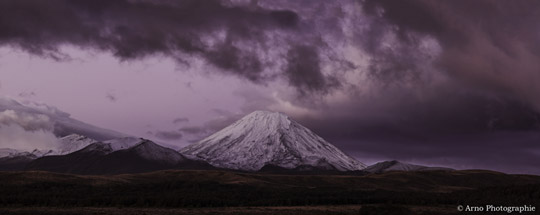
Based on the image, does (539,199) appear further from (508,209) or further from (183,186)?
(183,186)

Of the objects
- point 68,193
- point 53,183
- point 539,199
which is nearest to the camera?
point 539,199

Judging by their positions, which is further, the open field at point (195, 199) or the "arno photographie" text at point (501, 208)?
the open field at point (195, 199)

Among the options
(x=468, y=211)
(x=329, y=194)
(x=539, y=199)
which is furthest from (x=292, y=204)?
(x=539, y=199)

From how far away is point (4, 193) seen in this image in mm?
99250

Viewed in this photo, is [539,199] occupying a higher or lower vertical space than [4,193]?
higher

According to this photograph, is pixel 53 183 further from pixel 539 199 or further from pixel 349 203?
pixel 539 199

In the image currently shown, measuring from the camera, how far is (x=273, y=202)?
9519cm

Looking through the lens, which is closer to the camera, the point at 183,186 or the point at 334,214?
the point at 334,214

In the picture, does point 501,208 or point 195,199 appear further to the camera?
point 195,199

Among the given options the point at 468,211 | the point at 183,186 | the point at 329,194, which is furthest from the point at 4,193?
the point at 468,211

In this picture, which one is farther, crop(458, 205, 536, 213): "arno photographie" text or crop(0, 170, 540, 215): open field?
crop(0, 170, 540, 215): open field

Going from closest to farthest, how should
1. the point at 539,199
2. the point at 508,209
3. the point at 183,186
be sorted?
1. the point at 508,209
2. the point at 539,199
3. the point at 183,186

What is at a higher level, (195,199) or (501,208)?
(501,208)

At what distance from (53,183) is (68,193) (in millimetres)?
18557
